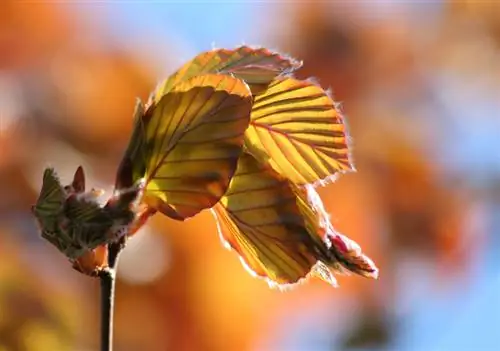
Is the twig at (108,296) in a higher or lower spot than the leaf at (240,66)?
lower

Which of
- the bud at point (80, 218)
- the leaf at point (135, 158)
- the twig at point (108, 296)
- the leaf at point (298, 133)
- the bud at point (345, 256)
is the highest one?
the leaf at point (298, 133)

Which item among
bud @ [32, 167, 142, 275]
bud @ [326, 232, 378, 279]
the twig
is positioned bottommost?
the twig

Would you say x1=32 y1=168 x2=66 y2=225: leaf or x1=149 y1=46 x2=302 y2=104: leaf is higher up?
x1=149 y1=46 x2=302 y2=104: leaf

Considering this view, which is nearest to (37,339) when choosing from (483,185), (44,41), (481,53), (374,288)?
(44,41)

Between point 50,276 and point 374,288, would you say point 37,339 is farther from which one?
point 374,288
